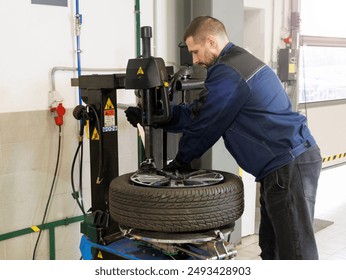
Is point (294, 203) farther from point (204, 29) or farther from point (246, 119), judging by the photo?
point (204, 29)

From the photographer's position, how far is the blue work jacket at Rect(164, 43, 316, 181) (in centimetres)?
215

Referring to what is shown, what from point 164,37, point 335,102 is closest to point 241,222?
point 164,37

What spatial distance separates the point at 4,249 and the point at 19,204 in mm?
293

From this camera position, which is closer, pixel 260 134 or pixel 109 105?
pixel 260 134

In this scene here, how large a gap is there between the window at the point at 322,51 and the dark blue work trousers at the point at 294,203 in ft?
11.7

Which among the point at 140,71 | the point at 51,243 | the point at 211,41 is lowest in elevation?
the point at 51,243

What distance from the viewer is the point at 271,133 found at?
222cm

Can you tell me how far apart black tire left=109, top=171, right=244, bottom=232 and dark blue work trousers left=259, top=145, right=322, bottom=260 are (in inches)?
12.8

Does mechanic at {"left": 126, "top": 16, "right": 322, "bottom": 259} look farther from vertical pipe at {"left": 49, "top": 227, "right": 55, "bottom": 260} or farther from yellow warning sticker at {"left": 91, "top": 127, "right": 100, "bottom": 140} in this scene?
Answer: vertical pipe at {"left": 49, "top": 227, "right": 55, "bottom": 260}

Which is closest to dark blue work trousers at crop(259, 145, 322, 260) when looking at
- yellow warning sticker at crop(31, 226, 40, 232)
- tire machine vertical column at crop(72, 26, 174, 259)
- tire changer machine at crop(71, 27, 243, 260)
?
tire changer machine at crop(71, 27, 243, 260)

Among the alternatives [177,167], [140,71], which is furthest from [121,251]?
[140,71]

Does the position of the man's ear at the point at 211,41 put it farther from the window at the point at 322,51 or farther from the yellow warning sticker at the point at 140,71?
the window at the point at 322,51

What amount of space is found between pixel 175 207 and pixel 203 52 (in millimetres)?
887

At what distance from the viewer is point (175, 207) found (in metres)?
1.94
